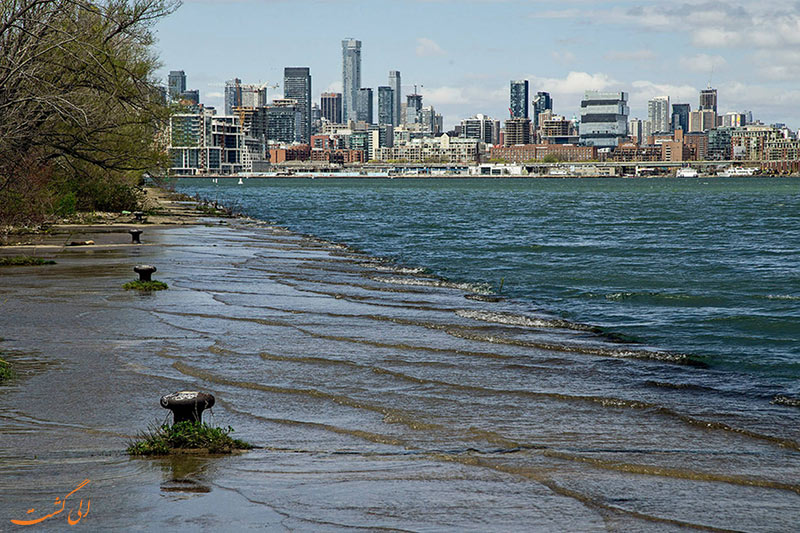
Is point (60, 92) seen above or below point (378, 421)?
above

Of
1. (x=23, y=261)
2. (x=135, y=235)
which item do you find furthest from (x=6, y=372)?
(x=135, y=235)

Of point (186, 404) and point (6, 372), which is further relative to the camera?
point (6, 372)

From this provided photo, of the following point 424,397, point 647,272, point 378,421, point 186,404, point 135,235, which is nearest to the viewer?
point 186,404

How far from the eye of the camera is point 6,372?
1212cm

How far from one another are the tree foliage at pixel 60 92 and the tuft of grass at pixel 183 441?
6.94 m

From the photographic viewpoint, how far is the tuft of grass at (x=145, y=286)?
2105 centimetres

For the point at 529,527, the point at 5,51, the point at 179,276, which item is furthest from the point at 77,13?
the point at 529,527

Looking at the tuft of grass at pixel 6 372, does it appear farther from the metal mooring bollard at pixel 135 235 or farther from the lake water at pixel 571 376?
the metal mooring bollard at pixel 135 235

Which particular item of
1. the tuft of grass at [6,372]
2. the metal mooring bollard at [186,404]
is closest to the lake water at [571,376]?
the metal mooring bollard at [186,404]

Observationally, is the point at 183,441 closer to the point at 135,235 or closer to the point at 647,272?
the point at 647,272

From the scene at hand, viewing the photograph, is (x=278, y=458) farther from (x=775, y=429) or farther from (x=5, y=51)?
(x=5, y=51)

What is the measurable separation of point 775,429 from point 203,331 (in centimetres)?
952

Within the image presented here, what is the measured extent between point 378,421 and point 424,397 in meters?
1.46

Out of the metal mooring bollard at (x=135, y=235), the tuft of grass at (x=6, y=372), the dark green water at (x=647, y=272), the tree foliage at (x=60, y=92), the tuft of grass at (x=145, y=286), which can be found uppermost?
the tree foliage at (x=60, y=92)
